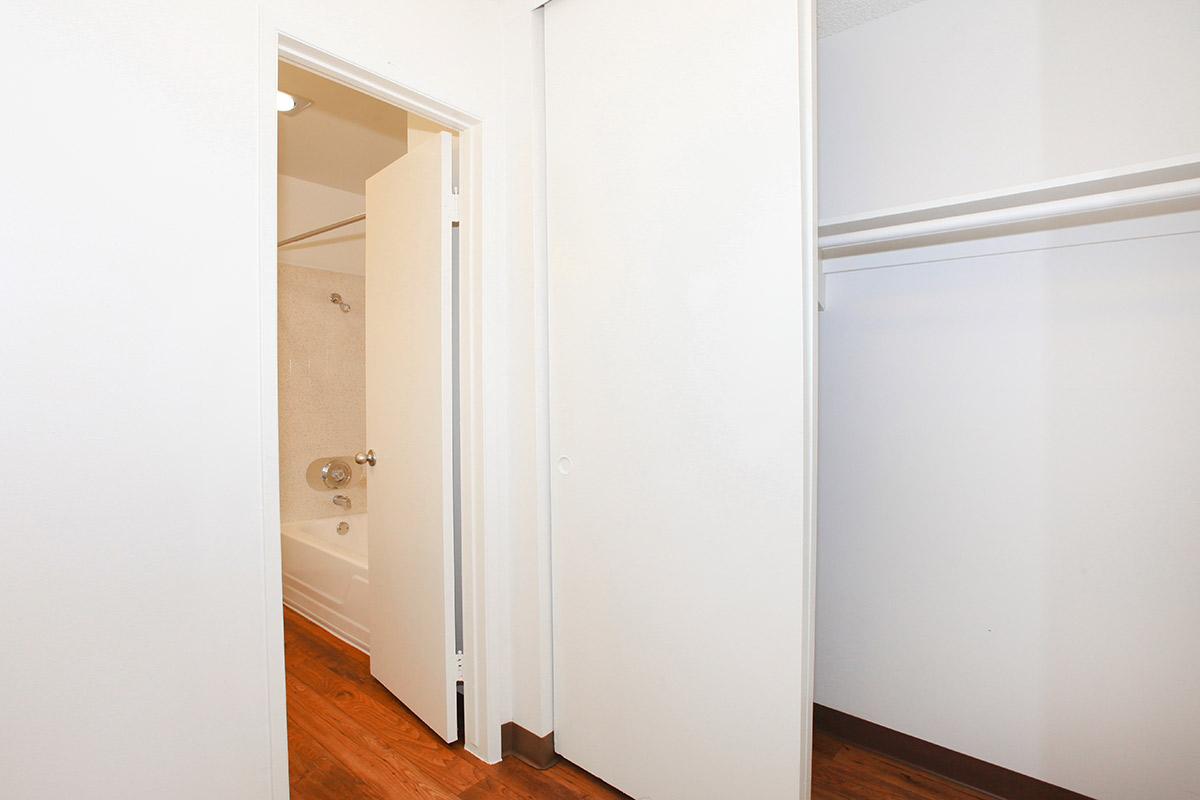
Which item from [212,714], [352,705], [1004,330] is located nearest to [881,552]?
[1004,330]

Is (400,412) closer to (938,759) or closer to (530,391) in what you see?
(530,391)

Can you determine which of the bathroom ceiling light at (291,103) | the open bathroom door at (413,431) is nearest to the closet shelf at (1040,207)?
the open bathroom door at (413,431)

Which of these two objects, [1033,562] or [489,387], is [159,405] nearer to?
[489,387]

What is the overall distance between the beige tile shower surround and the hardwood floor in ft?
6.10

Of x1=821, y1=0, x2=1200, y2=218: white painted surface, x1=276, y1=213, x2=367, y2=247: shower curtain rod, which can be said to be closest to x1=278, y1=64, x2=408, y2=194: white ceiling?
x1=276, y1=213, x2=367, y2=247: shower curtain rod

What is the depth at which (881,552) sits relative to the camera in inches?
73.8

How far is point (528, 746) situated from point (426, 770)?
13.0 inches

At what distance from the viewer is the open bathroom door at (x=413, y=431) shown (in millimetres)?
1963

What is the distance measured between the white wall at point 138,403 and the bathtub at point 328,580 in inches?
56.3

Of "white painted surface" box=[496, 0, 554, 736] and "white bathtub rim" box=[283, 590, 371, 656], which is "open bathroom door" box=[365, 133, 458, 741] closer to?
"white painted surface" box=[496, 0, 554, 736]

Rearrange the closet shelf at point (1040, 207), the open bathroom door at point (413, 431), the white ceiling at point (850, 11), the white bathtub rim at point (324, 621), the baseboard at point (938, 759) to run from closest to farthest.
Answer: the closet shelf at point (1040, 207), the baseboard at point (938, 759), the white ceiling at point (850, 11), the open bathroom door at point (413, 431), the white bathtub rim at point (324, 621)

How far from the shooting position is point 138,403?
1191mm

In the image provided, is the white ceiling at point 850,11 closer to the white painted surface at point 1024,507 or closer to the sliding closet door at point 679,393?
the sliding closet door at point 679,393

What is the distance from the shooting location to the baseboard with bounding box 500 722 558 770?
6.00 feet
